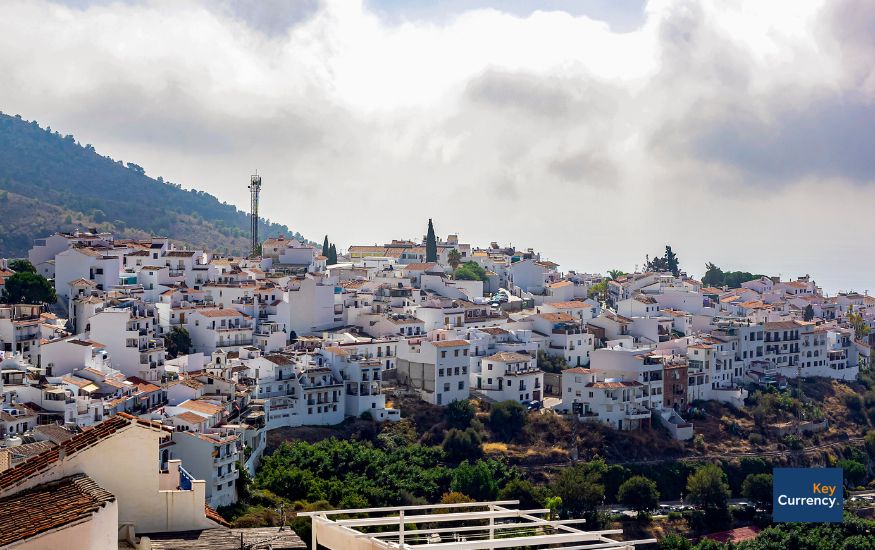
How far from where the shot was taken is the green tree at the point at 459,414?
44.3 m

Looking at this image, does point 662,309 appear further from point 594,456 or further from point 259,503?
point 259,503

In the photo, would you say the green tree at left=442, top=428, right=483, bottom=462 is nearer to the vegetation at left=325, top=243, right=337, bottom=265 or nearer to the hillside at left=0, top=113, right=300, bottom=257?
the vegetation at left=325, top=243, right=337, bottom=265

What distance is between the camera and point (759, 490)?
44.9 metres

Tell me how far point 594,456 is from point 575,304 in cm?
1384

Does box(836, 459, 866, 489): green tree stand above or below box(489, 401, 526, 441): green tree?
below

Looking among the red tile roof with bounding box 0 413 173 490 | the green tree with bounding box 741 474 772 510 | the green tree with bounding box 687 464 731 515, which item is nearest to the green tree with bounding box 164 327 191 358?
the green tree with bounding box 687 464 731 515

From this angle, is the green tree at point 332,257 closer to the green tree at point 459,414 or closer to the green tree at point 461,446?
the green tree at point 459,414

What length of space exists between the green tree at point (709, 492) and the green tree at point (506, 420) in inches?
275

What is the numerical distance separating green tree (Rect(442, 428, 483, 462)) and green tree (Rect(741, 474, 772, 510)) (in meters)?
10.9

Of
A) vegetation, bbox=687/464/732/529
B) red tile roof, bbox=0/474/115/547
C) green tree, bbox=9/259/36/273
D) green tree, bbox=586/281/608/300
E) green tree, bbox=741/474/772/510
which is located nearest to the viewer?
red tile roof, bbox=0/474/115/547

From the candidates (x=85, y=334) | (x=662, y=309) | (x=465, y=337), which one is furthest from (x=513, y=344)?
(x=85, y=334)

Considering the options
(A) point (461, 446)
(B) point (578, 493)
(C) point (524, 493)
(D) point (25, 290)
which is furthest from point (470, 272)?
(D) point (25, 290)

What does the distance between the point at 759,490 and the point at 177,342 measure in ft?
76.6

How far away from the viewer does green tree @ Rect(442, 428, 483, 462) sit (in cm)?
4276
